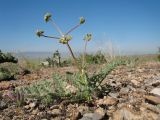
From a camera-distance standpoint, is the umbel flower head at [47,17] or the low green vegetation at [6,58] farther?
the low green vegetation at [6,58]

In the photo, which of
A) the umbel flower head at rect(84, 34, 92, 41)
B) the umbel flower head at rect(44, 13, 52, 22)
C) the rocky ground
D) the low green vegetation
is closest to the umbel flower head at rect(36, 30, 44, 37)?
the umbel flower head at rect(44, 13, 52, 22)

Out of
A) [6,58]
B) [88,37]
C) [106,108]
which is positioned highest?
[88,37]

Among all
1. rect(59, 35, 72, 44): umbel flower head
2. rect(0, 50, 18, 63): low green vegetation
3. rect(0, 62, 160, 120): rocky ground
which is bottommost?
rect(0, 62, 160, 120): rocky ground

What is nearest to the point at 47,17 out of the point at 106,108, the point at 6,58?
the point at 106,108

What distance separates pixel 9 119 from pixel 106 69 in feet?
4.35

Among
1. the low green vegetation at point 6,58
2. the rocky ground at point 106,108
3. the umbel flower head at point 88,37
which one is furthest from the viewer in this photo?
the low green vegetation at point 6,58

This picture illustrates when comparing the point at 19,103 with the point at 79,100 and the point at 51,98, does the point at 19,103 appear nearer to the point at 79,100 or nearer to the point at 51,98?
the point at 51,98

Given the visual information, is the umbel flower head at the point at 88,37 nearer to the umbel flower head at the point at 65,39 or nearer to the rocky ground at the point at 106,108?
the umbel flower head at the point at 65,39

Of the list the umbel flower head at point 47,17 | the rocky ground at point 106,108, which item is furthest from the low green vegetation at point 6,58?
the umbel flower head at point 47,17

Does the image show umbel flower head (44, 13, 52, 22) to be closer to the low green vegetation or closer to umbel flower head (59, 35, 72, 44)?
umbel flower head (59, 35, 72, 44)

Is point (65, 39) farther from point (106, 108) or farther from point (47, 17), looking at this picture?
point (106, 108)

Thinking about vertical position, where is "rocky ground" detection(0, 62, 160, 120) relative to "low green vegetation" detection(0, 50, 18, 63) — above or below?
below

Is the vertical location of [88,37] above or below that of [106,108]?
above

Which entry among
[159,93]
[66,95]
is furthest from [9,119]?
[159,93]
